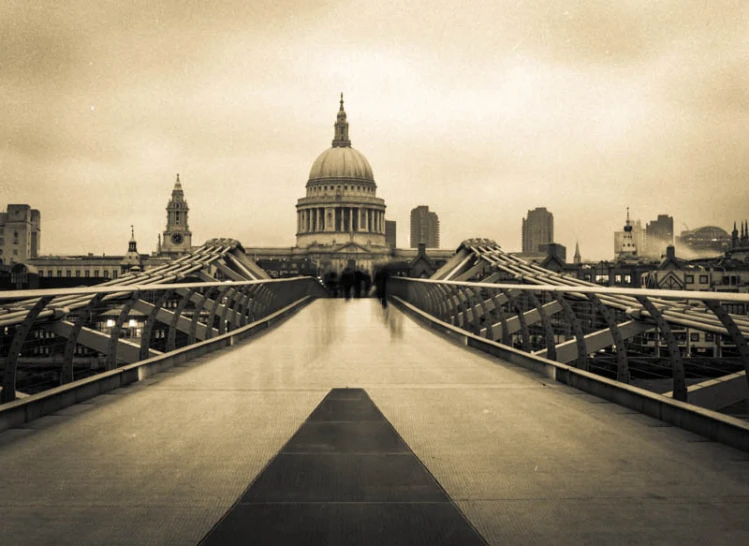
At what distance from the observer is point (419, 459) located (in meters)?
4.91


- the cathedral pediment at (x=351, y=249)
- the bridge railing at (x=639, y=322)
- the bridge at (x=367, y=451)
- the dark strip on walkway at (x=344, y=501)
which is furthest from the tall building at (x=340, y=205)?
the dark strip on walkway at (x=344, y=501)

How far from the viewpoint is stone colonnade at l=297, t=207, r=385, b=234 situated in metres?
161

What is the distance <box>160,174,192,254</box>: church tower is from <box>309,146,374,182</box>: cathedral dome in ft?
106

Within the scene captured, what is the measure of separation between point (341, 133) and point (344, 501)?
187 metres

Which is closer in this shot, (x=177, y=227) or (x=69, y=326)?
(x=69, y=326)

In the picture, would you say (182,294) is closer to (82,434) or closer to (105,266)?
(82,434)

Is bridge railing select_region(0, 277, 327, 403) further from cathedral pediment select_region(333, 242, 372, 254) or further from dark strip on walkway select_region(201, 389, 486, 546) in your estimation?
cathedral pediment select_region(333, 242, 372, 254)

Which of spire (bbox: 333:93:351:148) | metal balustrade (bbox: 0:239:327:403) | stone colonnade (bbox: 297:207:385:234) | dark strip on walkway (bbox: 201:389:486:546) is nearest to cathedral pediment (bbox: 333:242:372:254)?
stone colonnade (bbox: 297:207:385:234)

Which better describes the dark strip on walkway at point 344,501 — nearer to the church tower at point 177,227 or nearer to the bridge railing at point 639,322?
the bridge railing at point 639,322

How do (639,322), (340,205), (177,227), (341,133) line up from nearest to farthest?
(639,322)
(340,205)
(177,227)
(341,133)

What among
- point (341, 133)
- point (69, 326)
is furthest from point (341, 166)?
point (69, 326)

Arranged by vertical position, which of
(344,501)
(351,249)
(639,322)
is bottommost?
(344,501)

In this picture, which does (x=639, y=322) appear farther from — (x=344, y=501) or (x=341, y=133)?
(x=341, y=133)

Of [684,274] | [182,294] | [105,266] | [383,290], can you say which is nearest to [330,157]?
[105,266]
